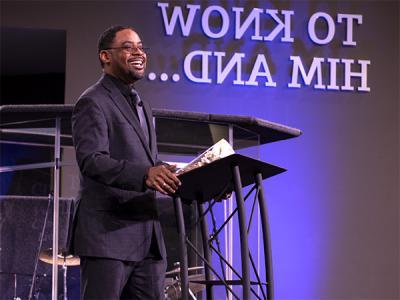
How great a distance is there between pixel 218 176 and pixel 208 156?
0.27 feet

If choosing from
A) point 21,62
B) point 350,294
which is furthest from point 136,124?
point 21,62

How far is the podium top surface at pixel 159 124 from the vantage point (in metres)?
3.78

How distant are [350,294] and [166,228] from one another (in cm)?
298

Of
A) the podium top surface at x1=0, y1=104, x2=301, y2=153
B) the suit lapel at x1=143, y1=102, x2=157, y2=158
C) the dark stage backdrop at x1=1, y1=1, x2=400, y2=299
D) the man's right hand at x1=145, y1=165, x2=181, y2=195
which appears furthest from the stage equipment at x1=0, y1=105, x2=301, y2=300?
the dark stage backdrop at x1=1, y1=1, x2=400, y2=299

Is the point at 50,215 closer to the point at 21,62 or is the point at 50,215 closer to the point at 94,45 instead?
the point at 94,45

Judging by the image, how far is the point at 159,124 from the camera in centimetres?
400

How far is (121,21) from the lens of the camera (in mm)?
6375

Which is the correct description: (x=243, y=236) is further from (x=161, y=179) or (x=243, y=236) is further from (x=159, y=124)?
(x=159, y=124)

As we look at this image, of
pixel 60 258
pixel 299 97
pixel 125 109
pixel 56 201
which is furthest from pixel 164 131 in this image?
pixel 299 97

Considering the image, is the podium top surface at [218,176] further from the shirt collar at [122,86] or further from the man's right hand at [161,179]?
the shirt collar at [122,86]

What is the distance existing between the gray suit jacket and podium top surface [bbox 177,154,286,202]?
154mm

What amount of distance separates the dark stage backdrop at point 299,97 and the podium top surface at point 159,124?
6.85 feet

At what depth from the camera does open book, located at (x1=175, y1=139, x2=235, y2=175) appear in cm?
255

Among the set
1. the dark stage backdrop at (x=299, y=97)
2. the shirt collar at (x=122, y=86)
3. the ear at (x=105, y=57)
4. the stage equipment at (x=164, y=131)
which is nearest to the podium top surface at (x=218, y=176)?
the shirt collar at (x=122, y=86)
